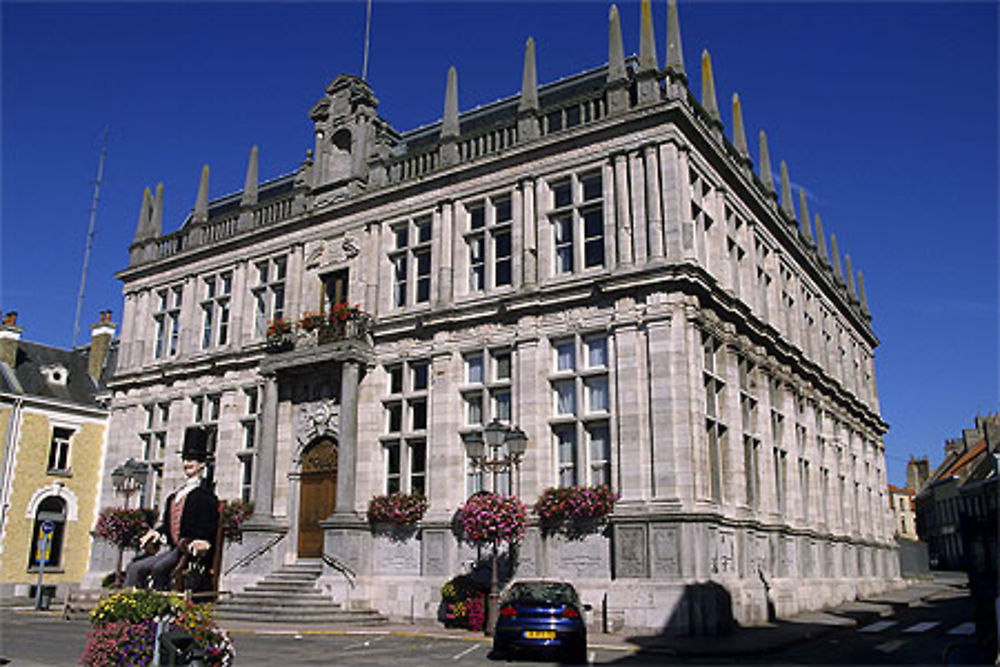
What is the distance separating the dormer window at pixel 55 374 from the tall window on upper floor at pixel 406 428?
19.6m

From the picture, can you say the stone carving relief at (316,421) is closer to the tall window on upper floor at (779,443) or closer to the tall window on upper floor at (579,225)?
the tall window on upper floor at (579,225)

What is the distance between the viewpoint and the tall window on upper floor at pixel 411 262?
24.5m

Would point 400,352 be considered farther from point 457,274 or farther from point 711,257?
point 711,257

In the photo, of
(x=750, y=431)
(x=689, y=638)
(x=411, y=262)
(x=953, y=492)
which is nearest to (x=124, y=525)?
(x=411, y=262)

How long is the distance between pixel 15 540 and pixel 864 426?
3577 cm

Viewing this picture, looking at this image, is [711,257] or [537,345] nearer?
[537,345]

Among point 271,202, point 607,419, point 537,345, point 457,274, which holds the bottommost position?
point 607,419

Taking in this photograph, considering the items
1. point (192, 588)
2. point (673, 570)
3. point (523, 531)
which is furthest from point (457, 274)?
point (192, 588)

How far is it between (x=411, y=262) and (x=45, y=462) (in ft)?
62.4

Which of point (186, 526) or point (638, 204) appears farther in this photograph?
point (638, 204)

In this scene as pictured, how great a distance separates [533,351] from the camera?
21.2 metres

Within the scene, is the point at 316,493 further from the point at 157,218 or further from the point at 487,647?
the point at 157,218

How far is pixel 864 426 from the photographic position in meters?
37.0

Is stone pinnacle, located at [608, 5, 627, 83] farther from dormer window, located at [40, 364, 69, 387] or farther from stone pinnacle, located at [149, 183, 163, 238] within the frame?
dormer window, located at [40, 364, 69, 387]
